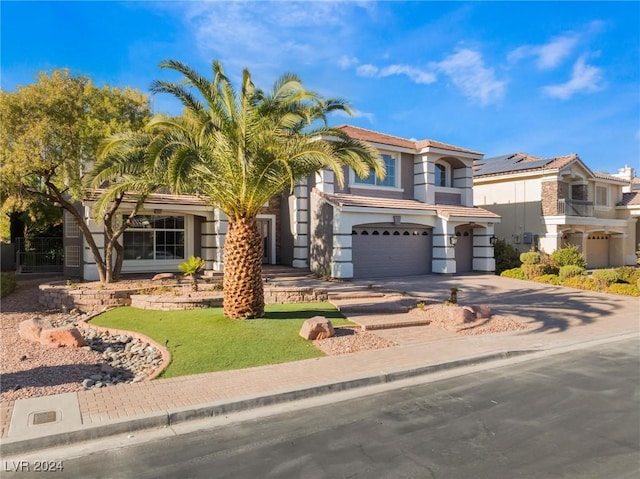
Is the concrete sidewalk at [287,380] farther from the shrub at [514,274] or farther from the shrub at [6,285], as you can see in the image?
the shrub at [6,285]

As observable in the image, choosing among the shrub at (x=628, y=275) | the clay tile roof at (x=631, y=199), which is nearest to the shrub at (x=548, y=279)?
the shrub at (x=628, y=275)

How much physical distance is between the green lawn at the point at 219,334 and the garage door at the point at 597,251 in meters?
25.4

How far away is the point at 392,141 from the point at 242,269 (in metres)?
14.0

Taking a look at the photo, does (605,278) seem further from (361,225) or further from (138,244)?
(138,244)

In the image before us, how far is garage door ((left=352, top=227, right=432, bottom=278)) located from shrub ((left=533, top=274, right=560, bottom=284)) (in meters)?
5.05

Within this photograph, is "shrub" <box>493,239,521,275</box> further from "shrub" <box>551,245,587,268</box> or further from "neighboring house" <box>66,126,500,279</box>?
"shrub" <box>551,245,587,268</box>

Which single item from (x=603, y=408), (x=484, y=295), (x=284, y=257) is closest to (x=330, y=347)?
(x=603, y=408)

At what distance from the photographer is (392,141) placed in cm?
2291

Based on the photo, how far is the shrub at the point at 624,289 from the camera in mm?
18625

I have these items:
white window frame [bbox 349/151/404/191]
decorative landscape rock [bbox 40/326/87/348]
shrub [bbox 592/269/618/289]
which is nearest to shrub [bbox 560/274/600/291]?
shrub [bbox 592/269/618/289]

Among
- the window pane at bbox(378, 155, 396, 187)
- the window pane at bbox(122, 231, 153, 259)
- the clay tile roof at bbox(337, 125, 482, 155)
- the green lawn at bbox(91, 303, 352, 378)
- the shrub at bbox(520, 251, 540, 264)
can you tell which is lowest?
the green lawn at bbox(91, 303, 352, 378)

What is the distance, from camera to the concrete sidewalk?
5887mm

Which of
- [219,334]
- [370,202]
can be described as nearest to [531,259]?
[370,202]

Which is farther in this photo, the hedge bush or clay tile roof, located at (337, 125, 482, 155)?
clay tile roof, located at (337, 125, 482, 155)
